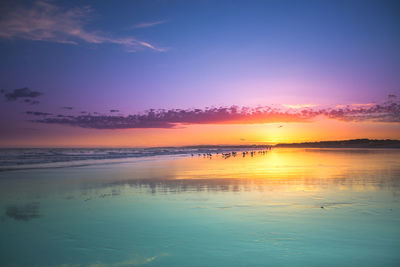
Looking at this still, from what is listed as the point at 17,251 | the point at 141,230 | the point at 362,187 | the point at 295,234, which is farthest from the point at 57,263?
the point at 362,187

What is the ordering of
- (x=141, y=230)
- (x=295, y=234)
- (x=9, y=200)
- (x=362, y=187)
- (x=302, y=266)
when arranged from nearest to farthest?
1. (x=302, y=266)
2. (x=295, y=234)
3. (x=141, y=230)
4. (x=9, y=200)
5. (x=362, y=187)

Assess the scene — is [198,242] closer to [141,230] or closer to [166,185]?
[141,230]

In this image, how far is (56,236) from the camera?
684 cm

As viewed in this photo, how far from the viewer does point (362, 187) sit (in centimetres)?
1311

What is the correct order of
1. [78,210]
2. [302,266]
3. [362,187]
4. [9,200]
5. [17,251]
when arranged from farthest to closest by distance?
1. [362,187]
2. [9,200]
3. [78,210]
4. [17,251]
5. [302,266]

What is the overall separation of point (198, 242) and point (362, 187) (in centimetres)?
971

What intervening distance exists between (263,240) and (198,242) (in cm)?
133

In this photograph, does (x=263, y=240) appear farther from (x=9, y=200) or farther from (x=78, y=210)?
(x=9, y=200)

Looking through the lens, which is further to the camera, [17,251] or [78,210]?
[78,210]

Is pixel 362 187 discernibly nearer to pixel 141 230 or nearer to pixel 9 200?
pixel 141 230

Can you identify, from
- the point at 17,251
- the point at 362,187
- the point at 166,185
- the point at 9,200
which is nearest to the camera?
the point at 17,251

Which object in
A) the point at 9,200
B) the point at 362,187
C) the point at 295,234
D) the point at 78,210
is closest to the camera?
the point at 295,234

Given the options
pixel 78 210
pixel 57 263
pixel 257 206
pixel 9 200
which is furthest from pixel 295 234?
pixel 9 200

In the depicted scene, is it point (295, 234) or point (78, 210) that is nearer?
point (295, 234)
